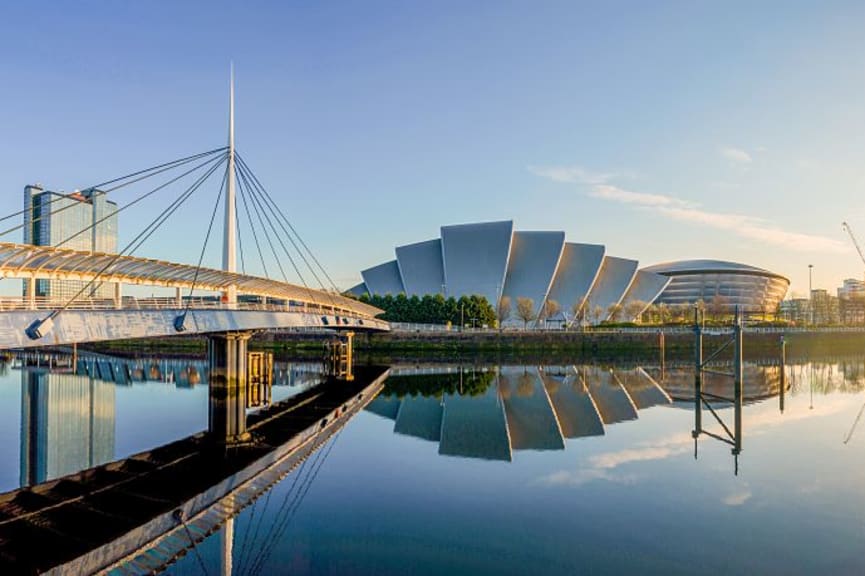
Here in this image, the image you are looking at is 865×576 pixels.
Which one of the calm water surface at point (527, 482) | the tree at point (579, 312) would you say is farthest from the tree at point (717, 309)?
the calm water surface at point (527, 482)

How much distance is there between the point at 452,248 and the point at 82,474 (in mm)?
58118

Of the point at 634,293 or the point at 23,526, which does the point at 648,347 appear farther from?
the point at 23,526

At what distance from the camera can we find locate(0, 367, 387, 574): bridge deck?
6762 mm

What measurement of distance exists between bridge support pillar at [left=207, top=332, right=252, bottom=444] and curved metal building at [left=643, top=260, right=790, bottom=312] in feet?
257

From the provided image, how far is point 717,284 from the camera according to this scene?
278 ft

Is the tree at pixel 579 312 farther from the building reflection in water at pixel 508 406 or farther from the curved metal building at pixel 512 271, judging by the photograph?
the building reflection in water at pixel 508 406

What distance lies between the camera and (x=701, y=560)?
666cm

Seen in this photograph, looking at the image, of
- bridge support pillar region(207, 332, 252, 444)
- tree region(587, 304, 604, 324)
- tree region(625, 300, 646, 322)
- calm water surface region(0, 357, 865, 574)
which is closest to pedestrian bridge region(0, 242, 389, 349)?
bridge support pillar region(207, 332, 252, 444)

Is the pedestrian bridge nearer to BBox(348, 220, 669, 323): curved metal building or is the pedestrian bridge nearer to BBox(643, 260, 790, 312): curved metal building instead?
BBox(348, 220, 669, 323): curved metal building

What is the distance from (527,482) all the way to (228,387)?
10179 millimetres

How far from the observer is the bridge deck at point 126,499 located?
6.76m

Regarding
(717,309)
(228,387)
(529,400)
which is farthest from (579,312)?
(228,387)

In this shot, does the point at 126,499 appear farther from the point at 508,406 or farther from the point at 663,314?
the point at 663,314

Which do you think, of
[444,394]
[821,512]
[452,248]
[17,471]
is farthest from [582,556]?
[452,248]
